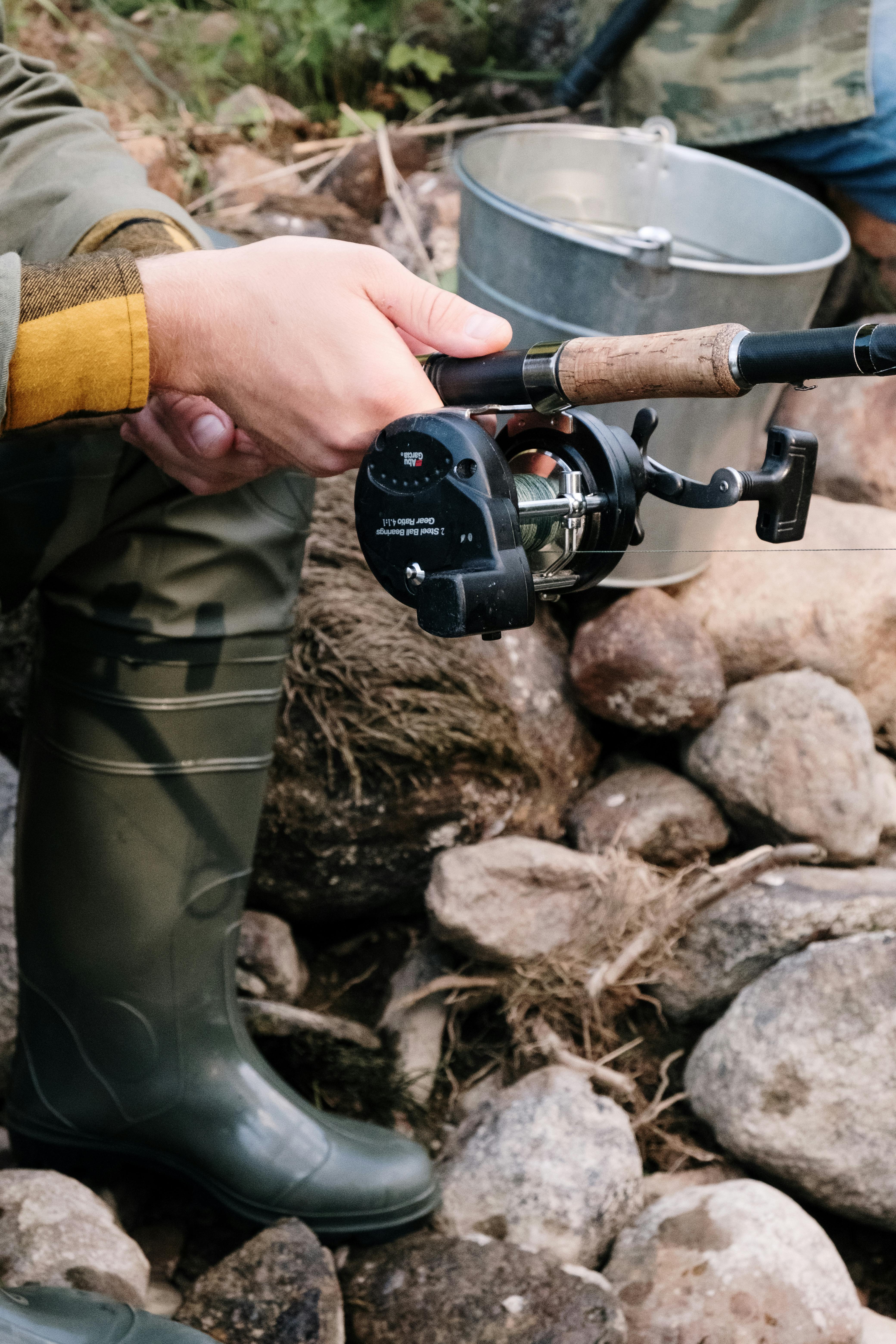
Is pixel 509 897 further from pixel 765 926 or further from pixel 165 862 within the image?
pixel 165 862

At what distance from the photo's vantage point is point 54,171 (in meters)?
1.71

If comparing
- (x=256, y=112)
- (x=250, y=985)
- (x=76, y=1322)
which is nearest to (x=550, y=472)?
(x=76, y=1322)

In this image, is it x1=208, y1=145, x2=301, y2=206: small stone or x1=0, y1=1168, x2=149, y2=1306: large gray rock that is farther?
x1=208, y1=145, x2=301, y2=206: small stone

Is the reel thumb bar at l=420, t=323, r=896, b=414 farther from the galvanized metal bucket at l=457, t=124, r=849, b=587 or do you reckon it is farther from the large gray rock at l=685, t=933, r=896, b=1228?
the large gray rock at l=685, t=933, r=896, b=1228

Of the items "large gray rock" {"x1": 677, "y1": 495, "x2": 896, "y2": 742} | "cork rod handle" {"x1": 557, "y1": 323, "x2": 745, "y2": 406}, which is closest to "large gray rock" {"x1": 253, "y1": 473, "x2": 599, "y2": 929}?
"large gray rock" {"x1": 677, "y1": 495, "x2": 896, "y2": 742}

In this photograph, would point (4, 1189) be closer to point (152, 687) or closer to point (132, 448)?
point (152, 687)

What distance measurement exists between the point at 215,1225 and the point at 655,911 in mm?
991

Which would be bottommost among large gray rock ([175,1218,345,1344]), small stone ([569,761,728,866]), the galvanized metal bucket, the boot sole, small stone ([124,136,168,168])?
the boot sole

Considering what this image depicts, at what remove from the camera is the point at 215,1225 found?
6.41 ft

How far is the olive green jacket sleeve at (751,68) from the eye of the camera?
3.03 meters

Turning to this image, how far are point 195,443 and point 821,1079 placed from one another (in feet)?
4.54

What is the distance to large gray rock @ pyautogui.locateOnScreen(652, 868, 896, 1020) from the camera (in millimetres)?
2141

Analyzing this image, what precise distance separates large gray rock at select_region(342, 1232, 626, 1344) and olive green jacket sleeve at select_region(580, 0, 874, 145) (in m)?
2.80

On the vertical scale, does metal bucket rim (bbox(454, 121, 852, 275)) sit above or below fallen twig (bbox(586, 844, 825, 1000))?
above
